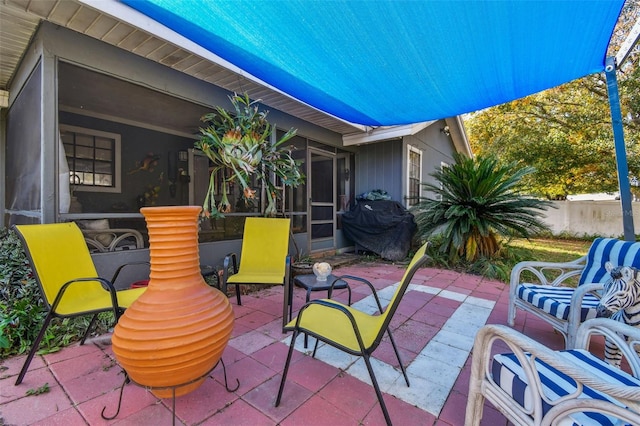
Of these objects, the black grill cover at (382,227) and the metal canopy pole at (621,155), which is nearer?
the metal canopy pole at (621,155)

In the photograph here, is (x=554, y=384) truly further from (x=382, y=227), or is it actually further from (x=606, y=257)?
(x=382, y=227)

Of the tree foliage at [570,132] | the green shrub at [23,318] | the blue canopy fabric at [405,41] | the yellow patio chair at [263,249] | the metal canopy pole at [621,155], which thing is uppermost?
the tree foliage at [570,132]

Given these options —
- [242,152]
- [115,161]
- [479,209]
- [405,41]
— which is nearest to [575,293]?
[405,41]

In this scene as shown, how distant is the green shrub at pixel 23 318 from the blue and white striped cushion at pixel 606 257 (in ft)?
13.9

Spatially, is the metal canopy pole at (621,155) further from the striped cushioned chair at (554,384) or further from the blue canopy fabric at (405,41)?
the striped cushioned chair at (554,384)

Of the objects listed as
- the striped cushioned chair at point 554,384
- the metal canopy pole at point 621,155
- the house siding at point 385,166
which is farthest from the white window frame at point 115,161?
the metal canopy pole at point 621,155

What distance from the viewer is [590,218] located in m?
10.2

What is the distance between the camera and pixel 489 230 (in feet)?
16.1

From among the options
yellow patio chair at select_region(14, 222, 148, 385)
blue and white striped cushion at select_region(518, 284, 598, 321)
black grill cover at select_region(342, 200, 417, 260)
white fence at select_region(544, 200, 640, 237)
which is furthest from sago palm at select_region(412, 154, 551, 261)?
white fence at select_region(544, 200, 640, 237)

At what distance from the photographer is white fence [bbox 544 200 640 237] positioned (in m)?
9.73

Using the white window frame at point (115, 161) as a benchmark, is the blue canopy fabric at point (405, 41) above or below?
above

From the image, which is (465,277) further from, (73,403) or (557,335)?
(73,403)

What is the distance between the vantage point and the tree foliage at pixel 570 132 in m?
8.23

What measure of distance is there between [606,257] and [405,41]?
2447 millimetres
